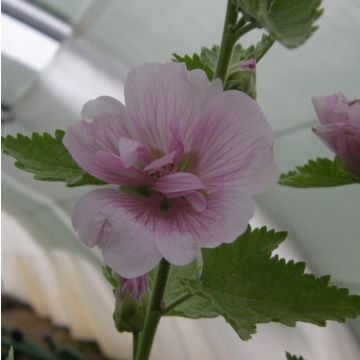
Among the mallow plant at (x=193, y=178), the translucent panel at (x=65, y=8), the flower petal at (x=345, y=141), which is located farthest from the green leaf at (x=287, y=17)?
the translucent panel at (x=65, y=8)

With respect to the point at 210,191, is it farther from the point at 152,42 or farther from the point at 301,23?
the point at 152,42

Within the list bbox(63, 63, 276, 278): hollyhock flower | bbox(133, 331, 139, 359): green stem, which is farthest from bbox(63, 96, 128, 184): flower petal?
bbox(133, 331, 139, 359): green stem

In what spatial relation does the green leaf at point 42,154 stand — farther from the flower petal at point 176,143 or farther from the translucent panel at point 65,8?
the translucent panel at point 65,8

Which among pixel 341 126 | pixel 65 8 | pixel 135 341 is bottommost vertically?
pixel 135 341

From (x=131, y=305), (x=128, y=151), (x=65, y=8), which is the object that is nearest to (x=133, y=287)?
(x=131, y=305)

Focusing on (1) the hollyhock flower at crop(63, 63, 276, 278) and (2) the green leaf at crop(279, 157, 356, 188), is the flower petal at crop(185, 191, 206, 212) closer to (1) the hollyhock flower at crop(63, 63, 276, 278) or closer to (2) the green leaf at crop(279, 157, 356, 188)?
(1) the hollyhock flower at crop(63, 63, 276, 278)

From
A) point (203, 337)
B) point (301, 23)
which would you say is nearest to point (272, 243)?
point (301, 23)

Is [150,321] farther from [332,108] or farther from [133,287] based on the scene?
[332,108]
